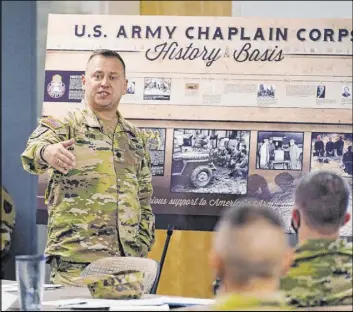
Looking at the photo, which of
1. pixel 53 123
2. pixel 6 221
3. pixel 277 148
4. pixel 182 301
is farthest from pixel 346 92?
pixel 182 301

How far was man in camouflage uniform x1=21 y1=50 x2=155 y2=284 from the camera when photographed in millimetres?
3373

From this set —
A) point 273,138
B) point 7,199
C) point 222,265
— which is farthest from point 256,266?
point 273,138

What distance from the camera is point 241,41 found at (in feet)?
12.5

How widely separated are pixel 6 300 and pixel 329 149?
6.03 ft

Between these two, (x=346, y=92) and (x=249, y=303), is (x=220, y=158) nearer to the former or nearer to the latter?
(x=346, y=92)

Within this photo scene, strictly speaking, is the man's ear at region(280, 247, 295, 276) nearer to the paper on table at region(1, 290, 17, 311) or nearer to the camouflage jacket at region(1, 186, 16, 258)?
the paper on table at region(1, 290, 17, 311)

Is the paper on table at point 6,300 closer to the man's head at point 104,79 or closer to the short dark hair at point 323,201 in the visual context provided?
the short dark hair at point 323,201

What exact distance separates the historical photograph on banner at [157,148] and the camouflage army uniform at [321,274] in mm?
1992

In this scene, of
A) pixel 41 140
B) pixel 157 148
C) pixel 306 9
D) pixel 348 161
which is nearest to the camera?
pixel 41 140

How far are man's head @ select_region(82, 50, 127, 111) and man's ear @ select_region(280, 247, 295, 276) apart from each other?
1810 mm

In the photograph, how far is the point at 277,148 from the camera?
382 centimetres

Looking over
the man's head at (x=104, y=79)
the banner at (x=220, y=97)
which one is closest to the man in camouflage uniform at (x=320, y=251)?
the man's head at (x=104, y=79)

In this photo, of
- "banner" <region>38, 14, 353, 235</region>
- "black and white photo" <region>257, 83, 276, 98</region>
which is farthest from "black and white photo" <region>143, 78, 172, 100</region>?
"black and white photo" <region>257, 83, 276, 98</region>

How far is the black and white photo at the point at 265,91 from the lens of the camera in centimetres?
381
